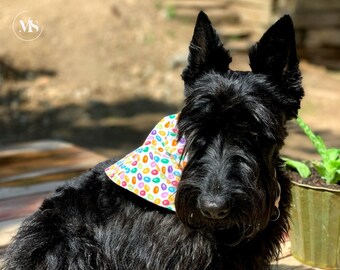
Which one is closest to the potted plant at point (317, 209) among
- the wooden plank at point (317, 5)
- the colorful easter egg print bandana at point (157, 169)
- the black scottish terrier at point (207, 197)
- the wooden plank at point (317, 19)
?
the black scottish terrier at point (207, 197)

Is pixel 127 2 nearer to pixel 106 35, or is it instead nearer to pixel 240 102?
pixel 106 35

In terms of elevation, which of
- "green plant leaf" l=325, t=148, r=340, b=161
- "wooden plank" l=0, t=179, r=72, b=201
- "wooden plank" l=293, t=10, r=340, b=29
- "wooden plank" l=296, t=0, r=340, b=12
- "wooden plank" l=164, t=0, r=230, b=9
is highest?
"wooden plank" l=164, t=0, r=230, b=9

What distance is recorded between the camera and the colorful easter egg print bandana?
101 inches

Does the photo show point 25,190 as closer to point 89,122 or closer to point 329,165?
point 329,165

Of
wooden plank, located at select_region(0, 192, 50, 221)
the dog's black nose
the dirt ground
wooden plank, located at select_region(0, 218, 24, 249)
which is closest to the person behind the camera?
the dog's black nose

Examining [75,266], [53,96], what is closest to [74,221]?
[75,266]

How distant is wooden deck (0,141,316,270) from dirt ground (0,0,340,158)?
2306 millimetres

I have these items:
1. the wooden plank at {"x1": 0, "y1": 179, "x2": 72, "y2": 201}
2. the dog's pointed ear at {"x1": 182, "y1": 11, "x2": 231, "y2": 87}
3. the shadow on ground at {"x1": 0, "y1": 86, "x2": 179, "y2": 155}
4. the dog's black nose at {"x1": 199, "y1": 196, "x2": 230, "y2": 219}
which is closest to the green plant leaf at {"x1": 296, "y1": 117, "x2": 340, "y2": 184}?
the dog's pointed ear at {"x1": 182, "y1": 11, "x2": 231, "y2": 87}

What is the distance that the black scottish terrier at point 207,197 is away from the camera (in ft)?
7.83

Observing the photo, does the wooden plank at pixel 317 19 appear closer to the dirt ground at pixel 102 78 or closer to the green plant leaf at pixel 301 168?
the dirt ground at pixel 102 78

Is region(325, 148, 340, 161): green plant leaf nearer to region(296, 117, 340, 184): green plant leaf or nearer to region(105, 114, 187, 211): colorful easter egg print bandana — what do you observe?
region(296, 117, 340, 184): green plant leaf

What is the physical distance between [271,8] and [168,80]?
11.6ft

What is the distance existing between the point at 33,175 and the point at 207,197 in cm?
272

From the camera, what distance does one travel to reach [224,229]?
99.4 inches
